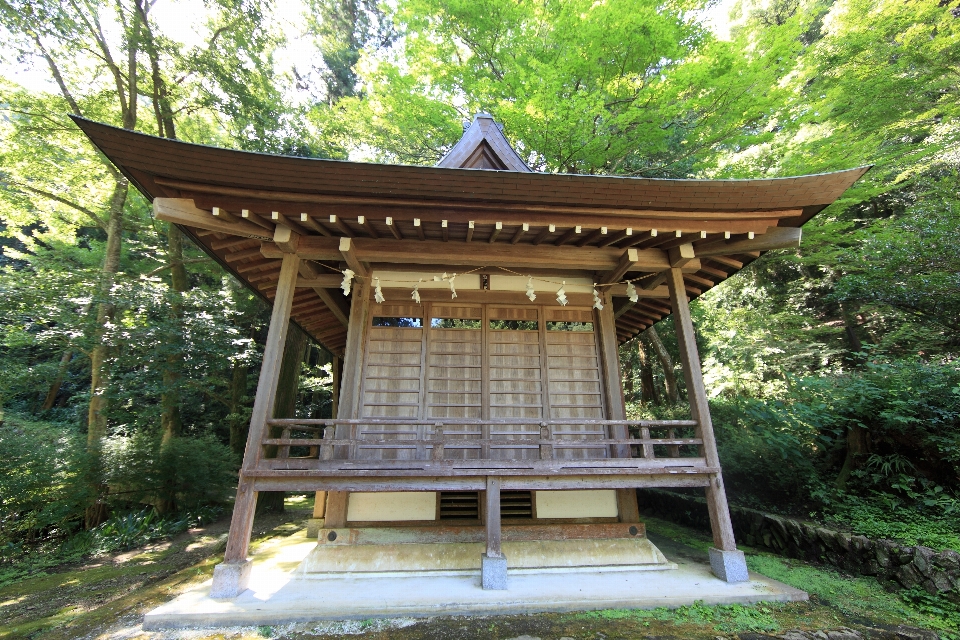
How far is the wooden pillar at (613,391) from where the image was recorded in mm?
5762

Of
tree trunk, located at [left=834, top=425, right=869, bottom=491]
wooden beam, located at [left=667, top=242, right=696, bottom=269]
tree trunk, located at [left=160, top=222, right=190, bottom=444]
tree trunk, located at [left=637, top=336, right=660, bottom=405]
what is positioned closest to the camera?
wooden beam, located at [left=667, top=242, right=696, bottom=269]

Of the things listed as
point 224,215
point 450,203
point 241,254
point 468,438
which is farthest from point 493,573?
point 241,254

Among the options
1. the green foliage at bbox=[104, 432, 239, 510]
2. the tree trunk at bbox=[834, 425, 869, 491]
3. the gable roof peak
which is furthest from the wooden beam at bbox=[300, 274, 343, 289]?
the tree trunk at bbox=[834, 425, 869, 491]

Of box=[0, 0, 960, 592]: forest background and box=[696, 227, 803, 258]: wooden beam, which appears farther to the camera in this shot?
box=[0, 0, 960, 592]: forest background

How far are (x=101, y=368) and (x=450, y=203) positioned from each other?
11.0 m

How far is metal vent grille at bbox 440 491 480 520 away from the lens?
573 cm

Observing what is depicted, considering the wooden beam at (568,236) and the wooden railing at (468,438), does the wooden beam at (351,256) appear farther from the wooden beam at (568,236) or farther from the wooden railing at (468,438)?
the wooden beam at (568,236)

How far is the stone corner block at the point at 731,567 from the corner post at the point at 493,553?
256 cm

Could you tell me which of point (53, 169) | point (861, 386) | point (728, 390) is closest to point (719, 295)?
point (728, 390)

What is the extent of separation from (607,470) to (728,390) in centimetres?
930

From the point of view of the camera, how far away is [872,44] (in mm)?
9797

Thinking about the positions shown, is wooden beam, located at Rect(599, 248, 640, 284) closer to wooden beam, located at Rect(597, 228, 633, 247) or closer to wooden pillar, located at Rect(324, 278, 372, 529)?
wooden beam, located at Rect(597, 228, 633, 247)

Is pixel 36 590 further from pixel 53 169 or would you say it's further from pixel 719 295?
pixel 719 295

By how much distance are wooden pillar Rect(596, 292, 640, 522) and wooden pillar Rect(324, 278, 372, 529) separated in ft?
12.1
